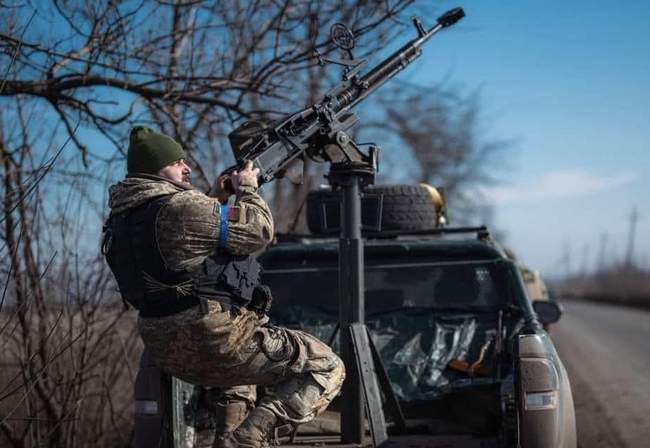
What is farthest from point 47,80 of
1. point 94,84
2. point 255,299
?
point 255,299

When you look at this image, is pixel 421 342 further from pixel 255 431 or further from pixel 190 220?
pixel 190 220

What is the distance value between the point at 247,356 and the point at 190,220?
640mm

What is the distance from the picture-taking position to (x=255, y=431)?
3180 millimetres

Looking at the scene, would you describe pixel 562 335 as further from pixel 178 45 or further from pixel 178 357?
pixel 178 357

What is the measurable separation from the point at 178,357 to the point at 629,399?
6658mm

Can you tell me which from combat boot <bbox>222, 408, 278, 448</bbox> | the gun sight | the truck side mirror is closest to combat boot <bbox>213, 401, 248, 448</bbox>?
combat boot <bbox>222, 408, 278, 448</bbox>

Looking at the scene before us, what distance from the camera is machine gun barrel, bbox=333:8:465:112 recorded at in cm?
441

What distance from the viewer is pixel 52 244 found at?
549 centimetres

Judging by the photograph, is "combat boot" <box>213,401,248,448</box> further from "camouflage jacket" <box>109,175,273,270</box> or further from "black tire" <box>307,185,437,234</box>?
"black tire" <box>307,185,437,234</box>

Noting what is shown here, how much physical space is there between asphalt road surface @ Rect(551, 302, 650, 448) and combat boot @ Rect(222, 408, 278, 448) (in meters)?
3.99

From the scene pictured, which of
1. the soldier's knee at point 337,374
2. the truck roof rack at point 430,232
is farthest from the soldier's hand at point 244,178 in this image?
the truck roof rack at point 430,232

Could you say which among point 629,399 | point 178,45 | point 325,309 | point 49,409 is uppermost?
point 178,45

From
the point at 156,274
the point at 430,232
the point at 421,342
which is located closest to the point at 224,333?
the point at 156,274

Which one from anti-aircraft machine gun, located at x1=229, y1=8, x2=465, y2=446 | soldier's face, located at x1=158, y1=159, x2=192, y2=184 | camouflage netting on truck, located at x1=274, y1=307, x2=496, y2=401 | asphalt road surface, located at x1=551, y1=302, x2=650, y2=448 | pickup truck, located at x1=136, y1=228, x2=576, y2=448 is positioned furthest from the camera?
asphalt road surface, located at x1=551, y1=302, x2=650, y2=448
